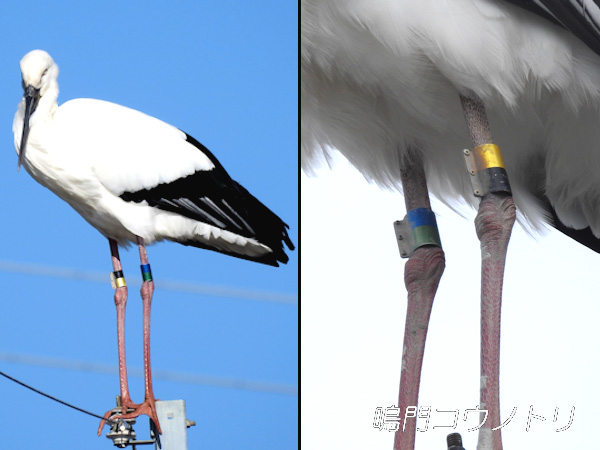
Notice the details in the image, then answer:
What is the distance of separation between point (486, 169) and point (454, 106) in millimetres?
99

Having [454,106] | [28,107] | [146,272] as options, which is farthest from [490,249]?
[28,107]

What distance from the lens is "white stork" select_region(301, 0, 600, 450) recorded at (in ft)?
4.41

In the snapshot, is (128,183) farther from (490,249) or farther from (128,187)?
(490,249)

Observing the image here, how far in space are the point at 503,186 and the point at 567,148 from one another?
0.16 metres

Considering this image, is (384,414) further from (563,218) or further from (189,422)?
(563,218)

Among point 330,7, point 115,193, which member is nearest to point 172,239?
point 115,193

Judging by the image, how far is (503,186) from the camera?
140 centimetres

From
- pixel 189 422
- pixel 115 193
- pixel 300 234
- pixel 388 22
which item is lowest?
pixel 189 422

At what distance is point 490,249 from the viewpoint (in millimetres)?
1414

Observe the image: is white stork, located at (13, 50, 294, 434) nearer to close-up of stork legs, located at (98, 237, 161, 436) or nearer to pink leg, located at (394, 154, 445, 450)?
close-up of stork legs, located at (98, 237, 161, 436)

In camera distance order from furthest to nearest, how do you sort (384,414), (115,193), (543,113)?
1. (115,193)
2. (543,113)
3. (384,414)

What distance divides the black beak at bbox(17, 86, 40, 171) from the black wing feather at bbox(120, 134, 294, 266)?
0.14 m

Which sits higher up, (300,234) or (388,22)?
(388,22)

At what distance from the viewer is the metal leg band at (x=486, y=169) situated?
139 cm
